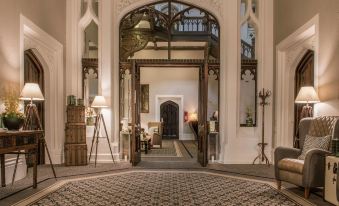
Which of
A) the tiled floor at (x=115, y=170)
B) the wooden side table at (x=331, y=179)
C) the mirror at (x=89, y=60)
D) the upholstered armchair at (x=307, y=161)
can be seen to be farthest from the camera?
the mirror at (x=89, y=60)

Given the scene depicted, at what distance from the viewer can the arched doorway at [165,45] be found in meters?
8.37

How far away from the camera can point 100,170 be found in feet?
24.2

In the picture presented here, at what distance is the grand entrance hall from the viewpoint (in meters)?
5.42

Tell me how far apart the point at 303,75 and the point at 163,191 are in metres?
4.65

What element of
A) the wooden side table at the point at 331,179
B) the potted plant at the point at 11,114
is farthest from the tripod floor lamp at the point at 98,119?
the wooden side table at the point at 331,179

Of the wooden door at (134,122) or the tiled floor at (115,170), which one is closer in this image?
the tiled floor at (115,170)

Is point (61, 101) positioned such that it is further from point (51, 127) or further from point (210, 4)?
point (210, 4)

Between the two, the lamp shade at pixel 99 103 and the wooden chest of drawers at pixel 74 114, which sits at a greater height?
the lamp shade at pixel 99 103

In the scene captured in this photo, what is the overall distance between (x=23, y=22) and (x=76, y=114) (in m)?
2.47

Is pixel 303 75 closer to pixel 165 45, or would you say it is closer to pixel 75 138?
pixel 165 45

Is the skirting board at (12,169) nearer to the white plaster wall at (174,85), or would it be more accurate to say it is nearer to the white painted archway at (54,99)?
the white painted archway at (54,99)

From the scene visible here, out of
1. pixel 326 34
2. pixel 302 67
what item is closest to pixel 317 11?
pixel 326 34

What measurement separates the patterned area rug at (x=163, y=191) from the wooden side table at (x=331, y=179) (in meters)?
0.30

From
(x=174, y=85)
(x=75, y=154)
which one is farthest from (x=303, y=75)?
(x=174, y=85)
